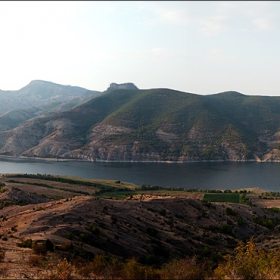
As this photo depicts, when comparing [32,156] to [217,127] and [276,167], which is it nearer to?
[217,127]

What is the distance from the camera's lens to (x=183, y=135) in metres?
192

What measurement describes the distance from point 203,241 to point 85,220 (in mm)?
13771

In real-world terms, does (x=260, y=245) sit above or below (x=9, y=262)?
below

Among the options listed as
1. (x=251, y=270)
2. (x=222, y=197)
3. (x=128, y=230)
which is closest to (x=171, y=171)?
(x=222, y=197)

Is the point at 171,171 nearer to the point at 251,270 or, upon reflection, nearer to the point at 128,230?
the point at 128,230

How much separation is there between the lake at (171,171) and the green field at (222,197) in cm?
2017

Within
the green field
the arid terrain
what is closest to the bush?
the arid terrain

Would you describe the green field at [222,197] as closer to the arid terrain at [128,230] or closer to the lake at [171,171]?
the lake at [171,171]

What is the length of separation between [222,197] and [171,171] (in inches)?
2258

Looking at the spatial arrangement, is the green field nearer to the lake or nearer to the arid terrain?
the lake

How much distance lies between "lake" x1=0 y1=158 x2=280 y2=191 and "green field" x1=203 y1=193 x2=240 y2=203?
20170 mm

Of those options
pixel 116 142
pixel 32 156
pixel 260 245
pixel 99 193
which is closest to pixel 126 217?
pixel 260 245

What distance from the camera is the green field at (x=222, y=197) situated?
7701cm

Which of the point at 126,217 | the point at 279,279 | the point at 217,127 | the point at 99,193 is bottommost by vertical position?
the point at 99,193
